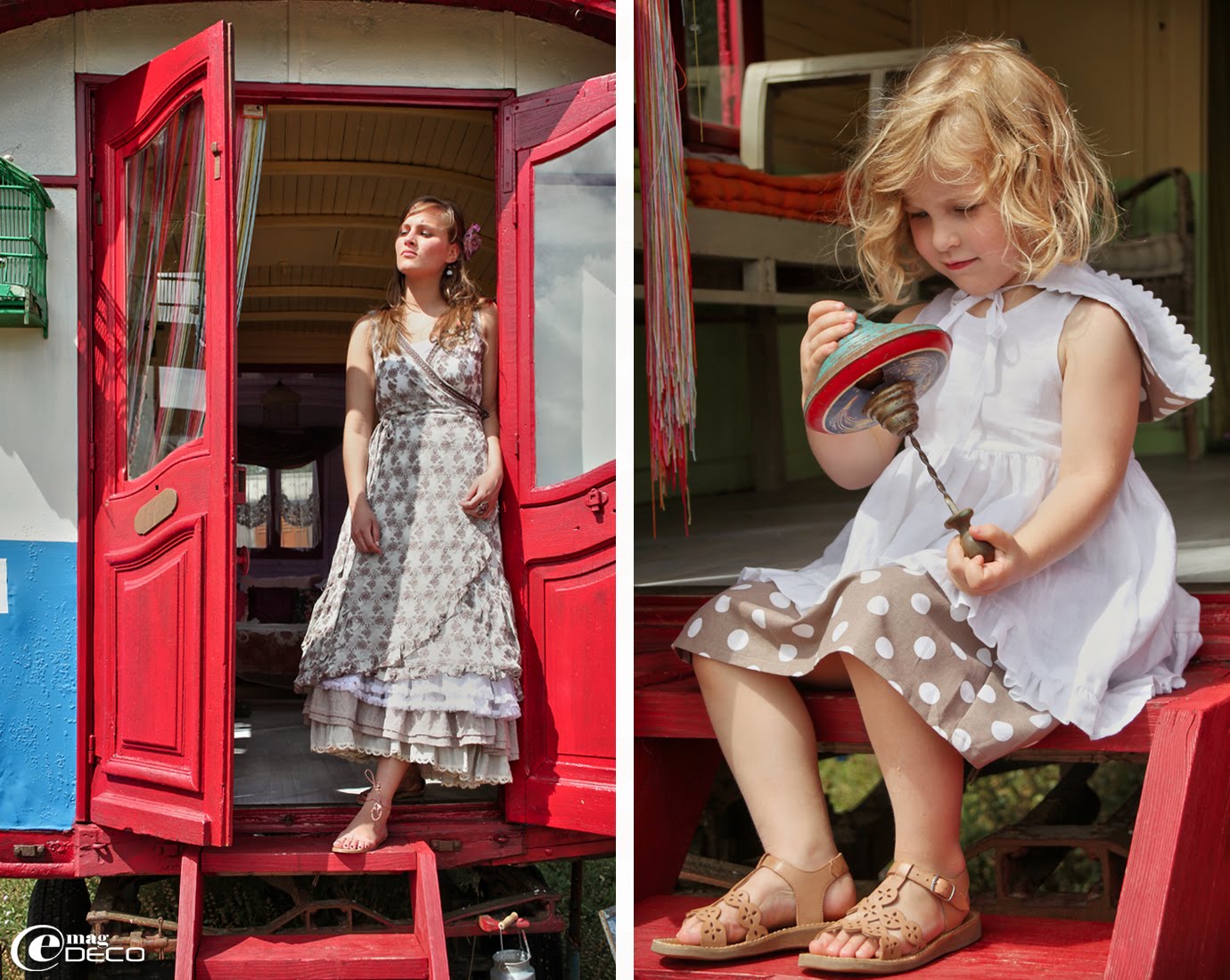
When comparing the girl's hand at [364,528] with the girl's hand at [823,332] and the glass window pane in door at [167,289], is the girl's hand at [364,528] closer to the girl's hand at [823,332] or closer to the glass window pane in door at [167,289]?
the glass window pane in door at [167,289]

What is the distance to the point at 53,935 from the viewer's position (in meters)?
4.46

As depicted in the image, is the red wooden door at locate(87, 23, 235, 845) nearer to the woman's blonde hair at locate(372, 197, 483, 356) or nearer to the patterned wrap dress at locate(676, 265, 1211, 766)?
the woman's blonde hair at locate(372, 197, 483, 356)

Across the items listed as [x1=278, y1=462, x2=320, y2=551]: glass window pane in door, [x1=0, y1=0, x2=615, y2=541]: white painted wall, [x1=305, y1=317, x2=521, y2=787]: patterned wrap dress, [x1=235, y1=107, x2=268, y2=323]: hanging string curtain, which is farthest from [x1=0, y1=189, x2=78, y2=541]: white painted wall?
[x1=278, y1=462, x2=320, y2=551]: glass window pane in door

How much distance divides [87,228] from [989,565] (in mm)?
2916

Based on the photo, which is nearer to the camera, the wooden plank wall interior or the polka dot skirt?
the polka dot skirt

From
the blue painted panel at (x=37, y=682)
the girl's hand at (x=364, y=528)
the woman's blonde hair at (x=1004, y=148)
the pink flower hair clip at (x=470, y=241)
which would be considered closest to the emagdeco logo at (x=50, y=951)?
the blue painted panel at (x=37, y=682)

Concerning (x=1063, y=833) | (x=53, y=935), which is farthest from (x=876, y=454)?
(x=53, y=935)

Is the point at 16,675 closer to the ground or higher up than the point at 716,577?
closer to the ground

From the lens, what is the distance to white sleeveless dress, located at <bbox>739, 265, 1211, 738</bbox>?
97.3 inches

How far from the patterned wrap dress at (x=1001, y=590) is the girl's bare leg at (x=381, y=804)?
142 centimetres

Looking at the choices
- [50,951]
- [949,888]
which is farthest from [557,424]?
[50,951]

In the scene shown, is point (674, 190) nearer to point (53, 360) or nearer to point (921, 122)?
point (921, 122)

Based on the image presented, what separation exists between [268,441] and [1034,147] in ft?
20.4

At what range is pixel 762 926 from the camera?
2455mm
